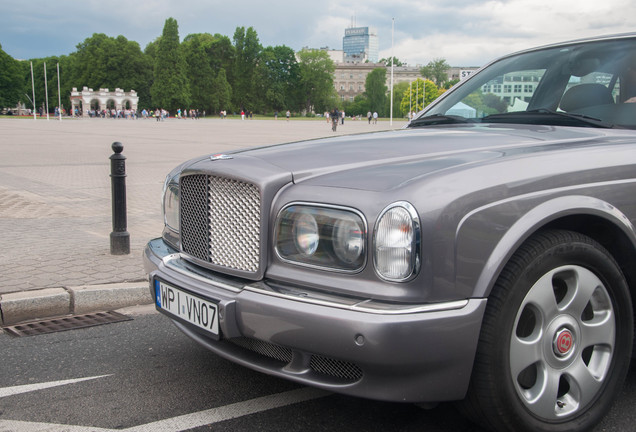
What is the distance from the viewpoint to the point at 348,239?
7.55ft

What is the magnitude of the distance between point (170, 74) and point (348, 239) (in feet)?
335

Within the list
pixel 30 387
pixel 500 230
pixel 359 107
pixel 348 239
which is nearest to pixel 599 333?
pixel 500 230

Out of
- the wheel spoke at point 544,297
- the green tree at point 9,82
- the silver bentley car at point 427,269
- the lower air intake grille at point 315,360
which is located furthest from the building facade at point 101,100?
the wheel spoke at point 544,297

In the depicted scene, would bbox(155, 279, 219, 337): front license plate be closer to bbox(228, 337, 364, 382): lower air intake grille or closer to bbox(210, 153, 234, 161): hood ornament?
bbox(228, 337, 364, 382): lower air intake grille

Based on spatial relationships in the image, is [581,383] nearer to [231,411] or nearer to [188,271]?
[231,411]

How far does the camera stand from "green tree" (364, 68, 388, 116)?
138 m

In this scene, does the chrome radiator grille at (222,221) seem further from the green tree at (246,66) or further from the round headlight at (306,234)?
the green tree at (246,66)

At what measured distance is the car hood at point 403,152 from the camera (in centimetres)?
245

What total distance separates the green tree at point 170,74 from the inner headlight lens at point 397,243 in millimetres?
100598

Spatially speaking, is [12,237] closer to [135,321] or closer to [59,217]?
[59,217]

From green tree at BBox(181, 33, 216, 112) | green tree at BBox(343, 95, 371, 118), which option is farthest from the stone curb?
green tree at BBox(343, 95, 371, 118)

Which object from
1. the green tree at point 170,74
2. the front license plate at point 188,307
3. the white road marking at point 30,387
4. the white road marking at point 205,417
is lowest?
the white road marking at point 30,387

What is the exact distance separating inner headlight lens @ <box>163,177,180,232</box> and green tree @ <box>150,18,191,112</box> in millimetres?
99151

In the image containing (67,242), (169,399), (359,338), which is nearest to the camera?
(359,338)
